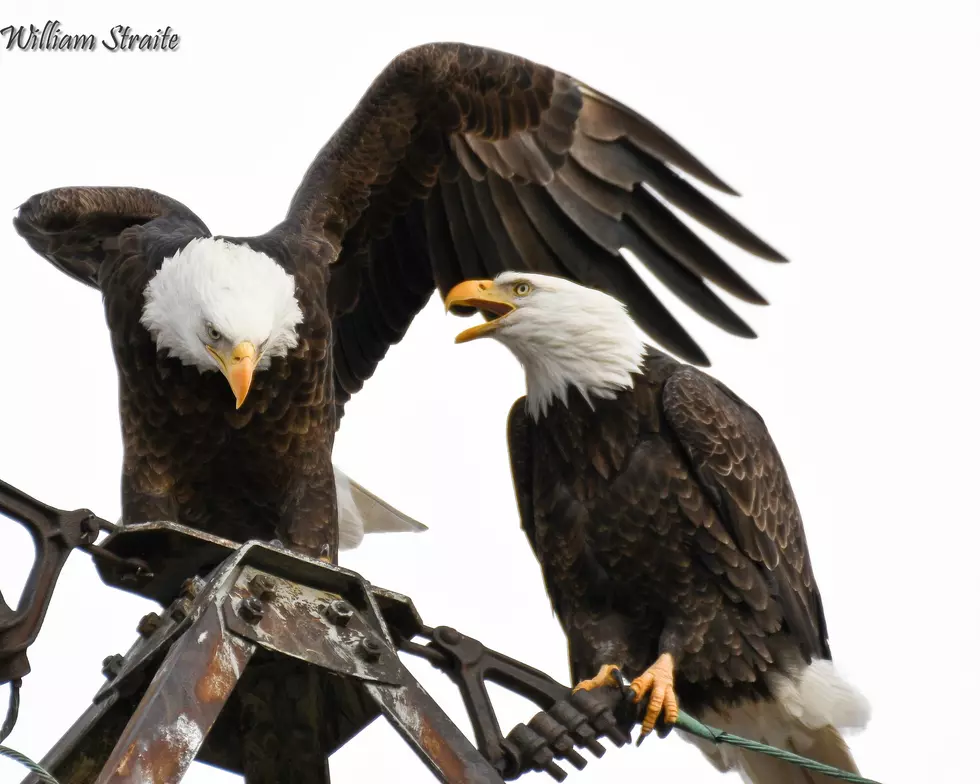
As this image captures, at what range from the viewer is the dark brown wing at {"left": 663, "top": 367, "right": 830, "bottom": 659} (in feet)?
14.6

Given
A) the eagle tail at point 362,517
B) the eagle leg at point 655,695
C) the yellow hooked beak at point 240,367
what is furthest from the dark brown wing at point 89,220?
the eagle leg at point 655,695

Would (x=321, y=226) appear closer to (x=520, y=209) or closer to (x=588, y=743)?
(x=520, y=209)

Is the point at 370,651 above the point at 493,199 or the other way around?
the other way around

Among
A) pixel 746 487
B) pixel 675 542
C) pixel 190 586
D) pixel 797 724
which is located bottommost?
pixel 190 586

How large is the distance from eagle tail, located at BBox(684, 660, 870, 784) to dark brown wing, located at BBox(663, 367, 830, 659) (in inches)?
4.1

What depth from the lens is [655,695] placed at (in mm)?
4043

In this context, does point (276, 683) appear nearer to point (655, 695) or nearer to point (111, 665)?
point (111, 665)

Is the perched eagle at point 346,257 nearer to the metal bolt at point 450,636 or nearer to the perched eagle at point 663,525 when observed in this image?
the perched eagle at point 663,525

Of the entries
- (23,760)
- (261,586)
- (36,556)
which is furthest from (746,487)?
(23,760)

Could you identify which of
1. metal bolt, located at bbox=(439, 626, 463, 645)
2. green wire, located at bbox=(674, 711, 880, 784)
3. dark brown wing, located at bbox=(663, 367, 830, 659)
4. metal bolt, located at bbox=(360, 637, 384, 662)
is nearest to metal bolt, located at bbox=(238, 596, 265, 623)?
metal bolt, located at bbox=(360, 637, 384, 662)

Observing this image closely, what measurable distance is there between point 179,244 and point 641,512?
1554mm

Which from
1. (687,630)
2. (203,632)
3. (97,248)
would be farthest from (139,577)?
(97,248)

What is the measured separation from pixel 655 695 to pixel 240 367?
55.2 inches

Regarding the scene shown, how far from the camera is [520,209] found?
5461 millimetres
